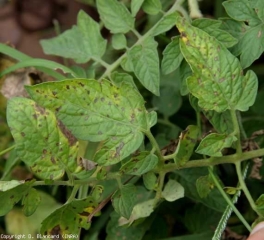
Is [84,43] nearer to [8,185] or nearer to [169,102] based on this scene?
[169,102]

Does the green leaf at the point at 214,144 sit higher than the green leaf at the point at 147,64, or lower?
lower

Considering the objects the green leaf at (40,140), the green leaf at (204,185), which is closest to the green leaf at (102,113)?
the green leaf at (40,140)

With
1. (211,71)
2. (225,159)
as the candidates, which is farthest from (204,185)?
(211,71)

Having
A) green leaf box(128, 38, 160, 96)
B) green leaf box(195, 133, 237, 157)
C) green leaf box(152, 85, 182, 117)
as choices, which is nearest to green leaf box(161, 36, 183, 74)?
green leaf box(128, 38, 160, 96)

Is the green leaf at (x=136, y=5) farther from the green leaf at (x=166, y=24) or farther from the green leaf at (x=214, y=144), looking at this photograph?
the green leaf at (x=214, y=144)

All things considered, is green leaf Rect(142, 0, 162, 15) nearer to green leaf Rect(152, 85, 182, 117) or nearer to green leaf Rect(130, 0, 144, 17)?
green leaf Rect(130, 0, 144, 17)

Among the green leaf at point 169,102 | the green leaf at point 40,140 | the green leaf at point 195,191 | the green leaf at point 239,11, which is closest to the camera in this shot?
the green leaf at point 40,140
